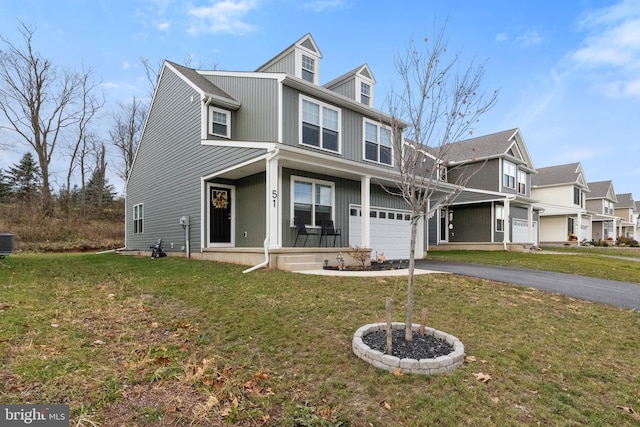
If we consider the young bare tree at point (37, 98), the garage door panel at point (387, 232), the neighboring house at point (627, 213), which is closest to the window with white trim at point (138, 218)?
the young bare tree at point (37, 98)

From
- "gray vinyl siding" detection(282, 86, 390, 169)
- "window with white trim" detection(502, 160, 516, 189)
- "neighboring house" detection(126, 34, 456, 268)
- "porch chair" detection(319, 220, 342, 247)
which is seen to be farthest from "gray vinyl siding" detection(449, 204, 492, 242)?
"porch chair" detection(319, 220, 342, 247)

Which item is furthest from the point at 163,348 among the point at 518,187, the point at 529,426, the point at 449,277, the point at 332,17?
the point at 518,187

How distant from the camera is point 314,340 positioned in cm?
368

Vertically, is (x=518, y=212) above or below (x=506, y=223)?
above

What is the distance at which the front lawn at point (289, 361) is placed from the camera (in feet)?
7.86

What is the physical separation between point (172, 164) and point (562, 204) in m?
31.1

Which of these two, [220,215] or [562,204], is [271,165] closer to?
[220,215]

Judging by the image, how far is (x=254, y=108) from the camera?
11.6 m

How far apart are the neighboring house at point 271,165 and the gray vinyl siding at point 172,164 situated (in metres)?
0.05

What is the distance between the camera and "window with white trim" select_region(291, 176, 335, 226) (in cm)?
1062

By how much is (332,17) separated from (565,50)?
7732mm

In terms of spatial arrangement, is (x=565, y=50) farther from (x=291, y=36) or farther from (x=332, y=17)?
(x=291, y=36)

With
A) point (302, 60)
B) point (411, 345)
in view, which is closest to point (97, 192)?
point (302, 60)

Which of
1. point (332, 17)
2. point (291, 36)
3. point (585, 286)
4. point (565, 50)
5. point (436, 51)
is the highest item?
point (291, 36)
